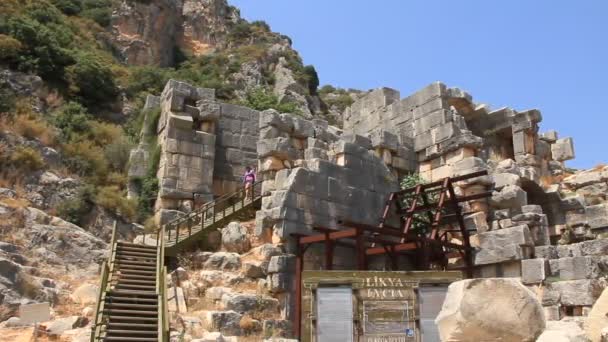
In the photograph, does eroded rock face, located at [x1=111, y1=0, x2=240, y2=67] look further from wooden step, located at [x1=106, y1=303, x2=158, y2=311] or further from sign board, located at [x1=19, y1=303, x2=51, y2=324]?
wooden step, located at [x1=106, y1=303, x2=158, y2=311]

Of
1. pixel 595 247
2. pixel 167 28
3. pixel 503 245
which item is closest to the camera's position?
pixel 595 247

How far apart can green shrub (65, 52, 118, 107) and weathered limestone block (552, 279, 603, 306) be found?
58.4 feet

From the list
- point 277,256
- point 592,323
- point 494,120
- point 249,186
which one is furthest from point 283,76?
point 592,323

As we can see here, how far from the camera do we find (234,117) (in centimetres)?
2028

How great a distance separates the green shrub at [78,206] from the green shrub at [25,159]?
133cm

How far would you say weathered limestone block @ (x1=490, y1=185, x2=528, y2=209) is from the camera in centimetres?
1562

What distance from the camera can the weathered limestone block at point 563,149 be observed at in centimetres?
2305

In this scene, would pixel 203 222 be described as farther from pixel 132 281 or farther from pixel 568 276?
pixel 568 276

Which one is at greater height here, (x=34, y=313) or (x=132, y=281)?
(x=132, y=281)

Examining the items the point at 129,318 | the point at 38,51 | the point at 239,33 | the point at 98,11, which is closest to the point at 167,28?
the point at 98,11

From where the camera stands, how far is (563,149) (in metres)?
23.3

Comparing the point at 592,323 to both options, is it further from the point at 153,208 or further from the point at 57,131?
the point at 57,131

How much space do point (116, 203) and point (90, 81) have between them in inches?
306

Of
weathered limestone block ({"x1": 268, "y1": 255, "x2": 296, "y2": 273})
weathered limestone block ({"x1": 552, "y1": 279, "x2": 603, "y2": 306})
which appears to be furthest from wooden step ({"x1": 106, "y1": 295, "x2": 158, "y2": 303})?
weathered limestone block ({"x1": 552, "y1": 279, "x2": 603, "y2": 306})
